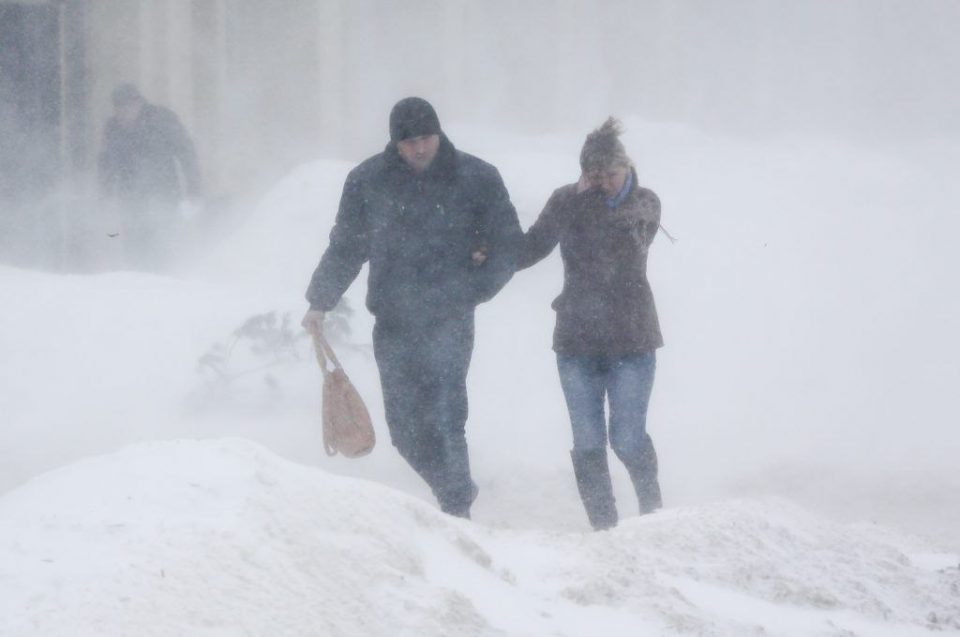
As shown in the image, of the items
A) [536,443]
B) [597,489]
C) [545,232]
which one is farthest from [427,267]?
[536,443]

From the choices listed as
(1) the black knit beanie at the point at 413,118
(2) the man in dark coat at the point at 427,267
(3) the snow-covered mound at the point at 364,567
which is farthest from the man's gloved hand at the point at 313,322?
(3) the snow-covered mound at the point at 364,567

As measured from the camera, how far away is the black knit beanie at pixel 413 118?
160 inches

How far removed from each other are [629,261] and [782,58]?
7.09 metres

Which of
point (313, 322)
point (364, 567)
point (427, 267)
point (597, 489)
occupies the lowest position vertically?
point (364, 567)

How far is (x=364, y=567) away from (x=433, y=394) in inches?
74.4

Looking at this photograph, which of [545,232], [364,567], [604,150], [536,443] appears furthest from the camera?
[536,443]

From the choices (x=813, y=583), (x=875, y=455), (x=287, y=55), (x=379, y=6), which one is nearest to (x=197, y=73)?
(x=287, y=55)

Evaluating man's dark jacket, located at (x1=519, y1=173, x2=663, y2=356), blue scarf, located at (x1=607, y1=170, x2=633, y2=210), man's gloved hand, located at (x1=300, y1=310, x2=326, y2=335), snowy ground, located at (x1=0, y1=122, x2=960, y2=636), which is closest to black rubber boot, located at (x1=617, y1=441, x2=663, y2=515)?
snowy ground, located at (x1=0, y1=122, x2=960, y2=636)

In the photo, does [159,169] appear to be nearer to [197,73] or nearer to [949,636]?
[197,73]

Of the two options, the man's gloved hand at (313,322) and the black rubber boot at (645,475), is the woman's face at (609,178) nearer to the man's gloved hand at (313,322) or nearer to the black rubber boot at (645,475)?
the black rubber boot at (645,475)

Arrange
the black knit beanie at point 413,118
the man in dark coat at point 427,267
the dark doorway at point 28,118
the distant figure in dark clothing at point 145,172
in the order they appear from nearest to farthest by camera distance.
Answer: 1. the black knit beanie at point 413,118
2. the man in dark coat at point 427,267
3. the distant figure in dark clothing at point 145,172
4. the dark doorway at point 28,118

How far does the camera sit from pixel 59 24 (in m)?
8.91

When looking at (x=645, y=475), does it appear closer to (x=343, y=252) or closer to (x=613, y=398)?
(x=613, y=398)

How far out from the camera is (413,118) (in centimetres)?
407
